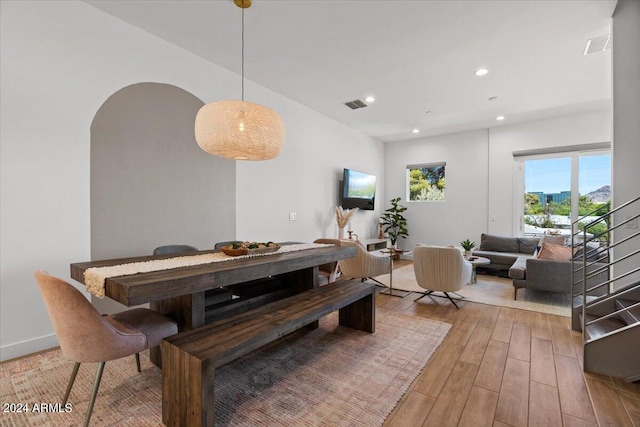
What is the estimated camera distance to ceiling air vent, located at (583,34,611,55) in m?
2.98

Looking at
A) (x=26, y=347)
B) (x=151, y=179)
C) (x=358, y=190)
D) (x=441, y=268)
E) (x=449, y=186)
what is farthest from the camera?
(x=449, y=186)

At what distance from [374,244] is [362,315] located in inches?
141

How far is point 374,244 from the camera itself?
20.7ft

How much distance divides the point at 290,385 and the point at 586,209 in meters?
6.27

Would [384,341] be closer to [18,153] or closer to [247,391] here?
[247,391]

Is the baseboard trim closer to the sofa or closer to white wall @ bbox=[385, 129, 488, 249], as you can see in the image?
the sofa

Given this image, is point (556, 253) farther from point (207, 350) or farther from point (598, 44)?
point (207, 350)

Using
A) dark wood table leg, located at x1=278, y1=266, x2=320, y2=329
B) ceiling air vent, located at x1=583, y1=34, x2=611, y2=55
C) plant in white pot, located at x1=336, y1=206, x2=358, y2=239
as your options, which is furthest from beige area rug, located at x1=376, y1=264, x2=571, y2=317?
ceiling air vent, located at x1=583, y1=34, x2=611, y2=55

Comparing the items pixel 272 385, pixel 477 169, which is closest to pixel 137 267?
pixel 272 385

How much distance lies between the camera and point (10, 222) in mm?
2213

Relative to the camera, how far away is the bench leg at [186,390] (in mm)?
1400

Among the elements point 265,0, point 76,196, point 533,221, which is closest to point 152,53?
point 265,0

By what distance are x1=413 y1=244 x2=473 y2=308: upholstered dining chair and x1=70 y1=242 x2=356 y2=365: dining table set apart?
58.0 inches

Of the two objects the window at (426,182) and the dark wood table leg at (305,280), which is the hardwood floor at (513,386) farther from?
the window at (426,182)
